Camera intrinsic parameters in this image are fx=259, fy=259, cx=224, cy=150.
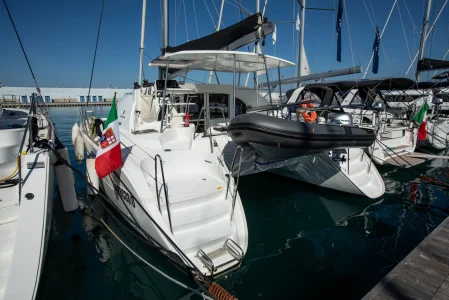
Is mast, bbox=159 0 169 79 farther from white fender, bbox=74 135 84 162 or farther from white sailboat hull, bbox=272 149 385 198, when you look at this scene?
white sailboat hull, bbox=272 149 385 198

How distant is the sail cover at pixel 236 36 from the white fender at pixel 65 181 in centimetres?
327

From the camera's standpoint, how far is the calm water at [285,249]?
3.43 metres

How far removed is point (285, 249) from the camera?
4379 mm

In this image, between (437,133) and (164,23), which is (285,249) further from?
(437,133)

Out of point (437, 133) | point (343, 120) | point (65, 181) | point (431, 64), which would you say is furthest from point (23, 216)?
point (431, 64)

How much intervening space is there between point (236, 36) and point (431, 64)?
43.2 feet

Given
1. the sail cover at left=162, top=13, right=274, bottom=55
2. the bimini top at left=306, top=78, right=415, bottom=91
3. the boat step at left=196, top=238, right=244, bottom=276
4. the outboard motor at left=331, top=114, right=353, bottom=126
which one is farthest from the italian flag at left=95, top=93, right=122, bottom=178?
the bimini top at left=306, top=78, right=415, bottom=91

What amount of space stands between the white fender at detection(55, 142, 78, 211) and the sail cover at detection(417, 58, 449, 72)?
54.5 feet

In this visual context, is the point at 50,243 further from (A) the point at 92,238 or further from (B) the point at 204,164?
(B) the point at 204,164

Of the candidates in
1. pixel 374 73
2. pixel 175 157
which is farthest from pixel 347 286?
pixel 374 73

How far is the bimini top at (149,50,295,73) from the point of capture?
5.28 meters

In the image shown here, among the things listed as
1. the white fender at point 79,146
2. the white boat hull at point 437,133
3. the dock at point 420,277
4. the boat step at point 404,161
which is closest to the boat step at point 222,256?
the dock at point 420,277

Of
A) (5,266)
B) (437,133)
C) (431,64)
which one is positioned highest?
(431,64)

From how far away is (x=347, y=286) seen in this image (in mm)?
3496
